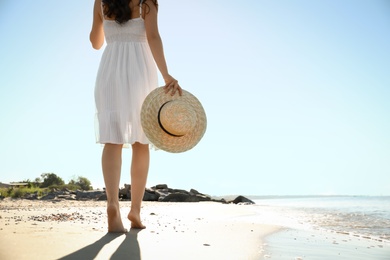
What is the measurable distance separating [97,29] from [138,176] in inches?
56.5

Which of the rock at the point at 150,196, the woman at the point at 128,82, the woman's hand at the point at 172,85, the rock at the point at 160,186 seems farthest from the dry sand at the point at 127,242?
the rock at the point at 160,186

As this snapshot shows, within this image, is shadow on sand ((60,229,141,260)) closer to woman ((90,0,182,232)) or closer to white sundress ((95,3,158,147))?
woman ((90,0,182,232))

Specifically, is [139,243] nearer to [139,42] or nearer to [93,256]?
[93,256]

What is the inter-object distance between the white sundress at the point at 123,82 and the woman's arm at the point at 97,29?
0.18 m

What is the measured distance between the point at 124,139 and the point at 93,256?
1288mm

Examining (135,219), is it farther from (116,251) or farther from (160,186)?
(160,186)

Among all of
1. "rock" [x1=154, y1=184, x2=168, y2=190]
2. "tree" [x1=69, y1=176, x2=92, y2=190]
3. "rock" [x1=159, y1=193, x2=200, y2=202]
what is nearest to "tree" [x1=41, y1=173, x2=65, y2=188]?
"tree" [x1=69, y1=176, x2=92, y2=190]

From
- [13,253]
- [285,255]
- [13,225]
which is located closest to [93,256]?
[13,253]

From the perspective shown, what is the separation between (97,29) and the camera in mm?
3779

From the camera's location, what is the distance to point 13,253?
2191mm

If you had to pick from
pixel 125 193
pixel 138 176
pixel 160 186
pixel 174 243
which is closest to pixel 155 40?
pixel 138 176

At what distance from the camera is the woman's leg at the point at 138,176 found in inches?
134

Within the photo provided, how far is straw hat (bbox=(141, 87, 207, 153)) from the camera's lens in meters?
3.21

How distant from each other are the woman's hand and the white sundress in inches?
10.6
